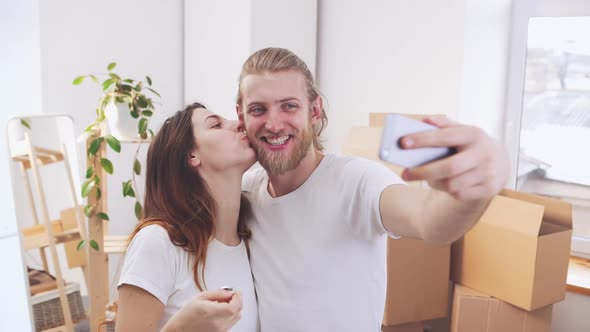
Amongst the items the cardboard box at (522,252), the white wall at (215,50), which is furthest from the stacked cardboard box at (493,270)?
the white wall at (215,50)

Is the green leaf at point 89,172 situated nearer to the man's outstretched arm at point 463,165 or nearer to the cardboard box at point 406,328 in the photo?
the cardboard box at point 406,328

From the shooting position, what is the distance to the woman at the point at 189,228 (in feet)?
3.92

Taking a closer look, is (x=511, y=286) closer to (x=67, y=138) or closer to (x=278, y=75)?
(x=278, y=75)

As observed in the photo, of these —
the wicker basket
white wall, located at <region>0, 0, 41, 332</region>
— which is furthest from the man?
white wall, located at <region>0, 0, 41, 332</region>

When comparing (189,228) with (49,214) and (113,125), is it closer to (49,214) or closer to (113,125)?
(113,125)

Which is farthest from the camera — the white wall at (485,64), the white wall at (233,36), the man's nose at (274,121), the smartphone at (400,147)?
the white wall at (233,36)

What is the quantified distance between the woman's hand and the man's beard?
357 millimetres

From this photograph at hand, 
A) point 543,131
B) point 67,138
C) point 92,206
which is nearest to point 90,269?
point 92,206

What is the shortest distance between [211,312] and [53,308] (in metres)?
1.49

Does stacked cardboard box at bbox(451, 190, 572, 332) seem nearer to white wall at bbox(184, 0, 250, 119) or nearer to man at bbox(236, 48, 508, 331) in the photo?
man at bbox(236, 48, 508, 331)

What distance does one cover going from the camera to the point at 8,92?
2484mm

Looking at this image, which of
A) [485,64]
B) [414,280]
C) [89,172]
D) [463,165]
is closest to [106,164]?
[89,172]

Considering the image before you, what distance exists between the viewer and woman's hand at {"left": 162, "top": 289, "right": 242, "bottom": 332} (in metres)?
1.00

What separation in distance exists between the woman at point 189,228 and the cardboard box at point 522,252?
29.2 inches
